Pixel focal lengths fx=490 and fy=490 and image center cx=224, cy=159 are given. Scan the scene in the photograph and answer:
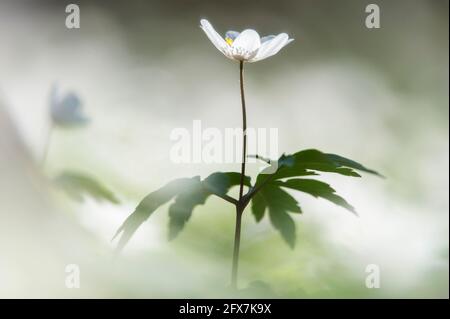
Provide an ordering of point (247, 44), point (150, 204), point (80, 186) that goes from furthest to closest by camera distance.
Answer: point (80, 186) → point (247, 44) → point (150, 204)

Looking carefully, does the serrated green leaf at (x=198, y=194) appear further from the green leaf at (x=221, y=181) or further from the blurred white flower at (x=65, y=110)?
the blurred white flower at (x=65, y=110)

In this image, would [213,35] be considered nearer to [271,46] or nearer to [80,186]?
[271,46]

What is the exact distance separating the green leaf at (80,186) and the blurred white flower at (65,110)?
94 millimetres

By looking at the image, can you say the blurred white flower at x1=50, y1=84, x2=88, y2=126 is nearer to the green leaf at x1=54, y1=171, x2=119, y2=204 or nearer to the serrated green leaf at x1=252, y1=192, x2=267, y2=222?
the green leaf at x1=54, y1=171, x2=119, y2=204

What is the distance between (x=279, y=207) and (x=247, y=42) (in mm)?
225

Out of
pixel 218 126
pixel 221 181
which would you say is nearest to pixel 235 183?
pixel 221 181

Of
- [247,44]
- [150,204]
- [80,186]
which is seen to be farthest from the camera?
[80,186]

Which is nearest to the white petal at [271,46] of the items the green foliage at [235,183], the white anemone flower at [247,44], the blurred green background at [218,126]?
the white anemone flower at [247,44]

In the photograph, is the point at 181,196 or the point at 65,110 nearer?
the point at 181,196

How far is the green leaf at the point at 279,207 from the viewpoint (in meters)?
0.65

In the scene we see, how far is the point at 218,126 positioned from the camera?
168cm

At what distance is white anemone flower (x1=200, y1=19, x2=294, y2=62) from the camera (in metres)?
0.64

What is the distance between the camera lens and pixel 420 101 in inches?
71.6
